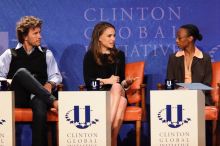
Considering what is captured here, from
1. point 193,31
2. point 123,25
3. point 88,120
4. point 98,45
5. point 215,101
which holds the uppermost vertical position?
point 123,25

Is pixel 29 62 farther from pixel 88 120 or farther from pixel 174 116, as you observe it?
pixel 174 116

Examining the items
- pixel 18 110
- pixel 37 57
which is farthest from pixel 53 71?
pixel 18 110

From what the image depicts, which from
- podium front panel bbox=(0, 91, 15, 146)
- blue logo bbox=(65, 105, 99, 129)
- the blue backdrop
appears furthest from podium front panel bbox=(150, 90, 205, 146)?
the blue backdrop

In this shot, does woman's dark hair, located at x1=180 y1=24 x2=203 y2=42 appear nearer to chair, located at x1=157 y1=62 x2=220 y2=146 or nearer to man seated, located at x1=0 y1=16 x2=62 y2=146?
chair, located at x1=157 y1=62 x2=220 y2=146

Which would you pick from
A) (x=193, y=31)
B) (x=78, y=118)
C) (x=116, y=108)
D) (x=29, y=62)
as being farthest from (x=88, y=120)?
(x=193, y=31)

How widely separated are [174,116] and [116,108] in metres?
0.70

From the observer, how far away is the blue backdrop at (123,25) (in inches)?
235

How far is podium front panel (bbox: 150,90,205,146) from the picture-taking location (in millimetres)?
4359

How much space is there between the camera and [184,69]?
5.57 meters

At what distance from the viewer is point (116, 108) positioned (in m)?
4.89

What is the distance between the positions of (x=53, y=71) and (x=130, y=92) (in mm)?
850

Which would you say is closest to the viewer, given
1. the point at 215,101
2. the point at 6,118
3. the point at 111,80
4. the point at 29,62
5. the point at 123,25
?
the point at 6,118

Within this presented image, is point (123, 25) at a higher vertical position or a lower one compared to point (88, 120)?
higher

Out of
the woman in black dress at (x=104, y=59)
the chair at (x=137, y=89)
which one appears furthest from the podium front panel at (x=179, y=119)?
the woman in black dress at (x=104, y=59)
